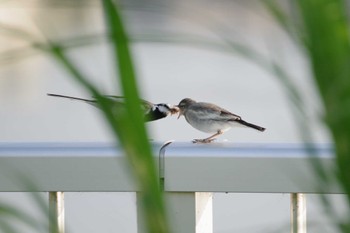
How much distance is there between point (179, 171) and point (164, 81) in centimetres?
825

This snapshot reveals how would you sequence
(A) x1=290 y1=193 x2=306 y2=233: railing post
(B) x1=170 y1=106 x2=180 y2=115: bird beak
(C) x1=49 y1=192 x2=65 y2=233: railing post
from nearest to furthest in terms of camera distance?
(A) x1=290 y1=193 x2=306 y2=233: railing post < (C) x1=49 y1=192 x2=65 y2=233: railing post < (B) x1=170 y1=106 x2=180 y2=115: bird beak

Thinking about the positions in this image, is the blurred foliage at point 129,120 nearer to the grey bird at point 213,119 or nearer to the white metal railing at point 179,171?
the white metal railing at point 179,171

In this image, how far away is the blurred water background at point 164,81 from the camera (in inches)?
25.8

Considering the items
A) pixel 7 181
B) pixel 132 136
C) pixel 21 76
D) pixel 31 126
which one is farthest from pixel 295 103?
pixel 21 76

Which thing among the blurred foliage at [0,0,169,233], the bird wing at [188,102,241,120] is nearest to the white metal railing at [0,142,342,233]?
the blurred foliage at [0,0,169,233]

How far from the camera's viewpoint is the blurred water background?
2.15ft

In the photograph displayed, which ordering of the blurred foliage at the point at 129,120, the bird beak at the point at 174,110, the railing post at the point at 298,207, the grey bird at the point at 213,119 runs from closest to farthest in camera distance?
the blurred foliage at the point at 129,120
the railing post at the point at 298,207
the grey bird at the point at 213,119
the bird beak at the point at 174,110

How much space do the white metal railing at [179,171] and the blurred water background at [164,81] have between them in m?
0.07

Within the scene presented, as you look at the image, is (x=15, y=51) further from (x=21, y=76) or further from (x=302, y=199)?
(x=21, y=76)

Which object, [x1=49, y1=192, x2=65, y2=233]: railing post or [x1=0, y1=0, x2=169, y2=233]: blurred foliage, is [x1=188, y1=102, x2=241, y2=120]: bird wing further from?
[x1=0, y1=0, x2=169, y2=233]: blurred foliage

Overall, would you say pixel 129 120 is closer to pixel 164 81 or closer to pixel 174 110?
pixel 174 110

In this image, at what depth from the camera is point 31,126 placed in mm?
8742

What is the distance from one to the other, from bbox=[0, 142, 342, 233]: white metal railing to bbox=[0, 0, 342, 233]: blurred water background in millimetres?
66

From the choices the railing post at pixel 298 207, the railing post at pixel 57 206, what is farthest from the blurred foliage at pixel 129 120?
the railing post at pixel 57 206
